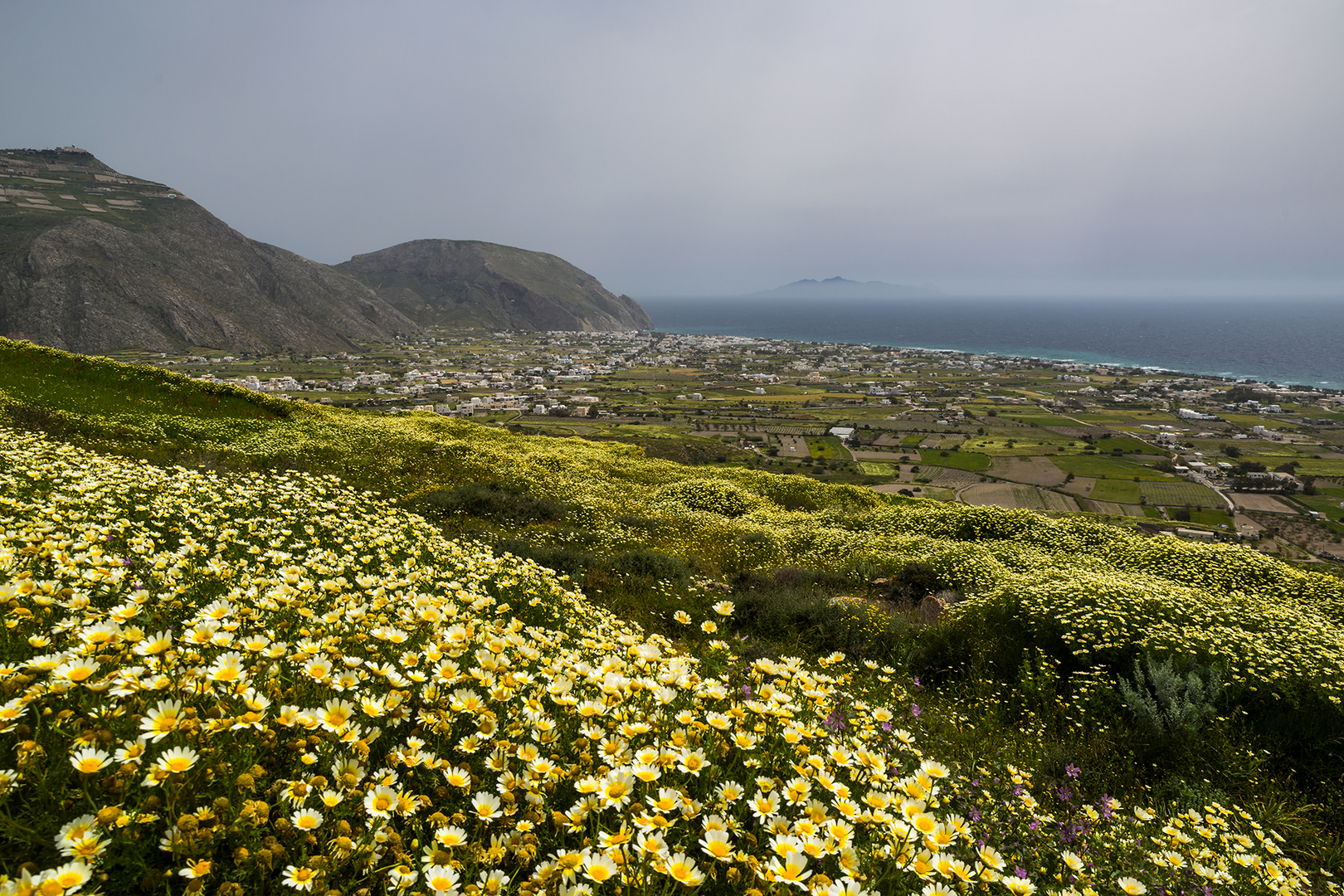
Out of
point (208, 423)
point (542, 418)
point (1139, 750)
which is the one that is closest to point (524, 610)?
point (1139, 750)

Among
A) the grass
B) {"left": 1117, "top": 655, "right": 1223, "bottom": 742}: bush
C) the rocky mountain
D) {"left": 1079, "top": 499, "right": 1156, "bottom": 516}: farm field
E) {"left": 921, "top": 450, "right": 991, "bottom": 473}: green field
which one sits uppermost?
the rocky mountain

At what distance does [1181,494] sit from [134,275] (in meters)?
210

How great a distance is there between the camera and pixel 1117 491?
67.1 meters

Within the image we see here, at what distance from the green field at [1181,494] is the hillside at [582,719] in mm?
67830

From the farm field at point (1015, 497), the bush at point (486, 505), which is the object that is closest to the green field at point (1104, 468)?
the farm field at point (1015, 497)

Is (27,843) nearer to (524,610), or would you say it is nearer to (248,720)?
(248,720)

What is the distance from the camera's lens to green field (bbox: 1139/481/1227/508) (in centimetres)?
6256

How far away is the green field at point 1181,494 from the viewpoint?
6256 cm

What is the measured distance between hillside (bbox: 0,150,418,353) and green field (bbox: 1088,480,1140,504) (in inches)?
6983

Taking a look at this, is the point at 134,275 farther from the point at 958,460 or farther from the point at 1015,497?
the point at 1015,497

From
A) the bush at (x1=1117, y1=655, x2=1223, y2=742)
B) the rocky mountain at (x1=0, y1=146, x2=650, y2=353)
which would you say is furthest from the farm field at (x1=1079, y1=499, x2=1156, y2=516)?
the rocky mountain at (x1=0, y1=146, x2=650, y2=353)

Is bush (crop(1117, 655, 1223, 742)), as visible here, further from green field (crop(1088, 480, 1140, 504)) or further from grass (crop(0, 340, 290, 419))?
green field (crop(1088, 480, 1140, 504))

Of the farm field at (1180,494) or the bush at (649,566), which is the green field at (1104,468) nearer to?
the farm field at (1180,494)

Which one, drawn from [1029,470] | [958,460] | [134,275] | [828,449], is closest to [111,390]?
[828,449]
